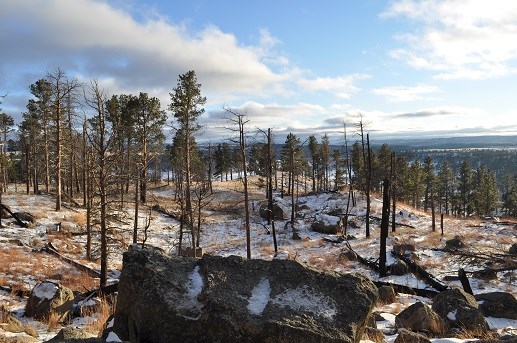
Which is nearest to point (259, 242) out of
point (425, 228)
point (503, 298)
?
point (425, 228)

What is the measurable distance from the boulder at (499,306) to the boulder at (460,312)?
6.93 feet

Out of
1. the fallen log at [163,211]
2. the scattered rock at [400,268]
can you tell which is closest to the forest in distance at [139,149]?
the fallen log at [163,211]

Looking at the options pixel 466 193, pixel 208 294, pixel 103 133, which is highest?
pixel 103 133

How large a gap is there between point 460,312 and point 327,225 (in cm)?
2811

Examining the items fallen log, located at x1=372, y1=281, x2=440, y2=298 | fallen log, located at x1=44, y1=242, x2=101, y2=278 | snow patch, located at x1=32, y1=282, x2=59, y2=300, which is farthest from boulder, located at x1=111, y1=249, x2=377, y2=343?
fallen log, located at x1=44, y1=242, x2=101, y2=278

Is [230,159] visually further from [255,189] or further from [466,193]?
[466,193]

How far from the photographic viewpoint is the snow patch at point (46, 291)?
10166 millimetres

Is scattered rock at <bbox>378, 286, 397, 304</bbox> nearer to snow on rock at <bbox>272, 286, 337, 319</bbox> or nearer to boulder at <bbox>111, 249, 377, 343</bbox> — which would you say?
boulder at <bbox>111, 249, 377, 343</bbox>

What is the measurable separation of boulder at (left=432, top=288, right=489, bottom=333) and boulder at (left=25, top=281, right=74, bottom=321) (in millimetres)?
9549

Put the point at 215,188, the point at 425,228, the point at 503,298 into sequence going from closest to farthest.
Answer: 1. the point at 503,298
2. the point at 425,228
3. the point at 215,188

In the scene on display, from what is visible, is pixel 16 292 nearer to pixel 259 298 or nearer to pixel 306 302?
pixel 259 298

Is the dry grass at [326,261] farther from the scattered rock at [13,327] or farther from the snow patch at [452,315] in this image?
the scattered rock at [13,327]

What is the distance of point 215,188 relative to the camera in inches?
2660

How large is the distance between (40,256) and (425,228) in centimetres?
3370
